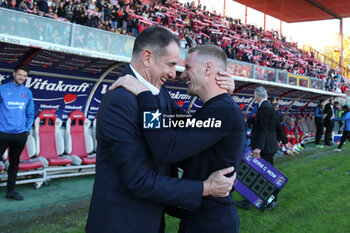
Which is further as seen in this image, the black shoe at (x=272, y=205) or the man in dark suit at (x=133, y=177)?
the black shoe at (x=272, y=205)

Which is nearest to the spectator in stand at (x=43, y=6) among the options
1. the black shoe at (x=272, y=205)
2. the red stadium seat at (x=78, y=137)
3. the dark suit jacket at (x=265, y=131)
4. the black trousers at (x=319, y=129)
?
the red stadium seat at (x=78, y=137)

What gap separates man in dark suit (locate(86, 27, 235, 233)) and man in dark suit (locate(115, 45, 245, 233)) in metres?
0.06

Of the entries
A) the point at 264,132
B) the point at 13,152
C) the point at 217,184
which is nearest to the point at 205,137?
the point at 217,184

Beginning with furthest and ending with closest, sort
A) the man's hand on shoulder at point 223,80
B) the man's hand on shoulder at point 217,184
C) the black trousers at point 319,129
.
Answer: the black trousers at point 319,129
the man's hand on shoulder at point 223,80
the man's hand on shoulder at point 217,184

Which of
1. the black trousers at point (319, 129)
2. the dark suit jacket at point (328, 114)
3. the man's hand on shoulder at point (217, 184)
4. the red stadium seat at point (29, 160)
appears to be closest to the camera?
the man's hand on shoulder at point (217, 184)

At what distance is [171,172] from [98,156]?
47 cm

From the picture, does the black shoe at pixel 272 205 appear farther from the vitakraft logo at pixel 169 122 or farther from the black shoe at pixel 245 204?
the vitakraft logo at pixel 169 122

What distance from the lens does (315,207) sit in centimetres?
561

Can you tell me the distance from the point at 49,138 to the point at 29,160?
0.89 metres

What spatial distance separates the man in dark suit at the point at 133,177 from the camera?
1.59 metres

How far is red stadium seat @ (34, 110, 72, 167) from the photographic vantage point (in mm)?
6668

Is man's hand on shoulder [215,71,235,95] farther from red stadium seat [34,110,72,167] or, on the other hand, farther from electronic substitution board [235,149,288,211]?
red stadium seat [34,110,72,167]

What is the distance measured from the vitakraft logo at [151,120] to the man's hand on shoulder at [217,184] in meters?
0.44

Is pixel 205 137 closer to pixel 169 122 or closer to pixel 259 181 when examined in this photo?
pixel 169 122
